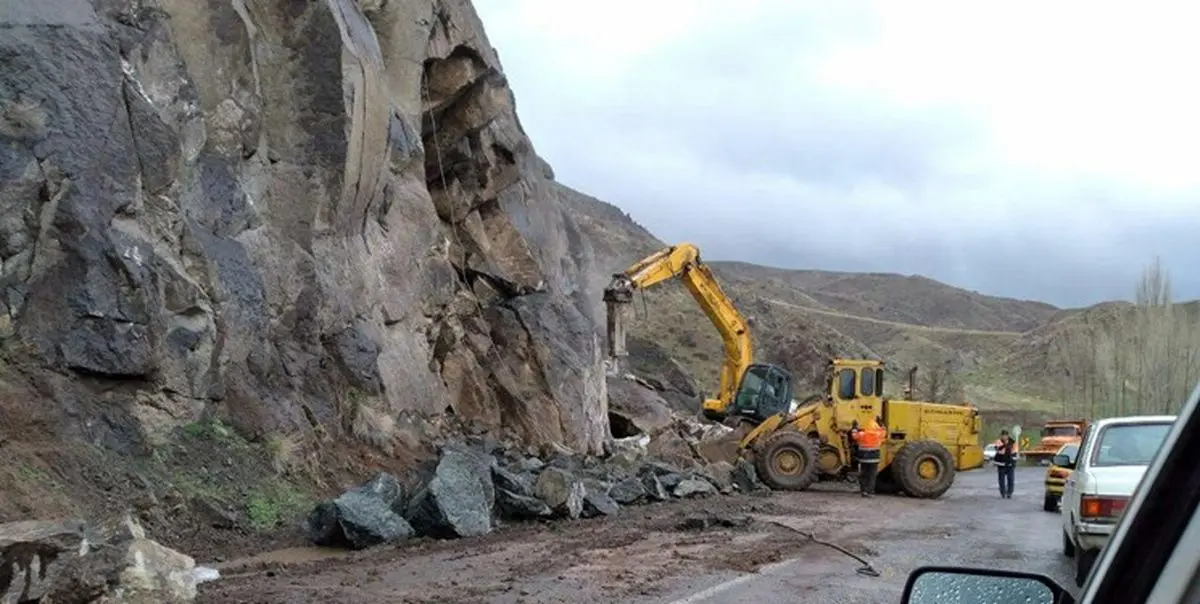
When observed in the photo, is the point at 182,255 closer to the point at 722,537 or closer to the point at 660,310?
the point at 722,537

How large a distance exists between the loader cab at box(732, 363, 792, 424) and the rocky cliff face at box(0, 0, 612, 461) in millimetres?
3536

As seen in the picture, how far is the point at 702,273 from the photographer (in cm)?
2798

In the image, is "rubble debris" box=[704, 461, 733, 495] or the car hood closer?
the car hood

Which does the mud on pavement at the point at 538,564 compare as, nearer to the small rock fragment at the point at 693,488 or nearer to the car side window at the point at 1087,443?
the car side window at the point at 1087,443

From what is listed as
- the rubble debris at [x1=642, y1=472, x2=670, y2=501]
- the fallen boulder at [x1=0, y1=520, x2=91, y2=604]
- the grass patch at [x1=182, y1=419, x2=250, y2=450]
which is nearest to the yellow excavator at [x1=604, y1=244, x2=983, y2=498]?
the rubble debris at [x1=642, y1=472, x2=670, y2=501]

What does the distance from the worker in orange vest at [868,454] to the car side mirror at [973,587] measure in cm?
2036

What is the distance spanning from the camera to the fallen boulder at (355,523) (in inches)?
500

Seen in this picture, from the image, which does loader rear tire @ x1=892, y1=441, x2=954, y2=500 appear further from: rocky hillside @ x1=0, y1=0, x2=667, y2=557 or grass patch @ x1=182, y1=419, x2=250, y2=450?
grass patch @ x1=182, y1=419, x2=250, y2=450

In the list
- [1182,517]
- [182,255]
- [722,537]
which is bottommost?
[722,537]

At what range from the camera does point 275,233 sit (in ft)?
56.4

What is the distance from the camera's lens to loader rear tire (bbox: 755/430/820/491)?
76.7 feet

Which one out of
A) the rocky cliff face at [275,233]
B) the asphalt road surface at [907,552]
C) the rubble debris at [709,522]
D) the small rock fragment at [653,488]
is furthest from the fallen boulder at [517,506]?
the small rock fragment at [653,488]

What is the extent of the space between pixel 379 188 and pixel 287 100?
3013mm

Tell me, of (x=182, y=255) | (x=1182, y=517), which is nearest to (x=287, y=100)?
(x=182, y=255)
